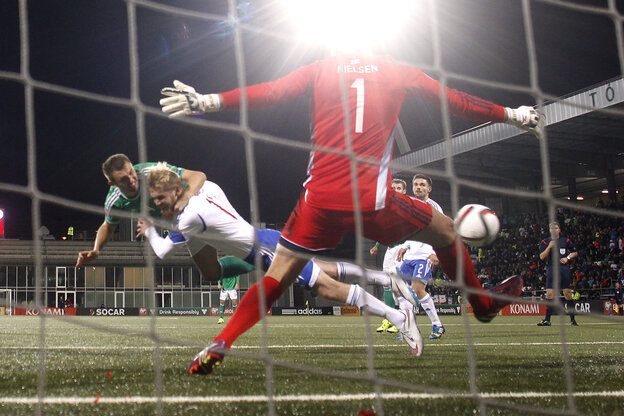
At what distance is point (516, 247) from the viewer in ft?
75.2

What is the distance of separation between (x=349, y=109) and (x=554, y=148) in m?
21.2

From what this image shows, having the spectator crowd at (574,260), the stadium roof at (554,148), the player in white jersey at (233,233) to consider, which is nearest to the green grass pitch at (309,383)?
the player in white jersey at (233,233)

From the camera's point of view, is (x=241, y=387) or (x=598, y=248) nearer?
(x=241, y=387)

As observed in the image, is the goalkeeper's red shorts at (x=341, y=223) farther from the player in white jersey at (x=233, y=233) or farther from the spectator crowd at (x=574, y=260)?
the spectator crowd at (x=574, y=260)

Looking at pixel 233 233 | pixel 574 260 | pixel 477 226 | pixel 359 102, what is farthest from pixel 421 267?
pixel 574 260

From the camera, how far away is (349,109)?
2.88 m

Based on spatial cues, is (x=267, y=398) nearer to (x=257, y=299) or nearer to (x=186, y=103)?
(x=257, y=299)

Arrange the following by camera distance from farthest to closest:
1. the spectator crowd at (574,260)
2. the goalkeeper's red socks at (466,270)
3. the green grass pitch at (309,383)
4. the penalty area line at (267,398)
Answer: the spectator crowd at (574,260) → the goalkeeper's red socks at (466,270) → the penalty area line at (267,398) → the green grass pitch at (309,383)

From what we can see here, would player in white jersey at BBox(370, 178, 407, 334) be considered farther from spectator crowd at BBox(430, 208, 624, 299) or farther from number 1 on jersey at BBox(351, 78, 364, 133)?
spectator crowd at BBox(430, 208, 624, 299)

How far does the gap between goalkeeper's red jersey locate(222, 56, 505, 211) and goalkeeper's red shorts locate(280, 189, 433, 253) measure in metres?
0.05

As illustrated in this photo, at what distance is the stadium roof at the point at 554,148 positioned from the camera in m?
18.0

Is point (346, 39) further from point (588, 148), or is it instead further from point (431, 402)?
point (588, 148)

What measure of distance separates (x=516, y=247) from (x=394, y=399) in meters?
21.8

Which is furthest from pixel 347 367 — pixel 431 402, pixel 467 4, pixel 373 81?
pixel 467 4
